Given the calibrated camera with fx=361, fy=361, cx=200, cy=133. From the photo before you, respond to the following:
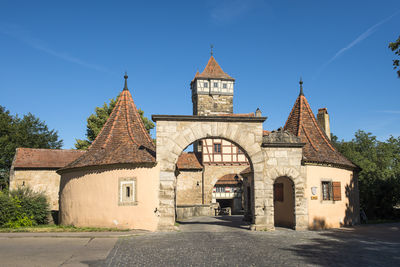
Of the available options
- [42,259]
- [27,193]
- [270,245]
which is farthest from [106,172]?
[270,245]

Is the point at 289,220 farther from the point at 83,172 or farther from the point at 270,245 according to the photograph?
the point at 83,172

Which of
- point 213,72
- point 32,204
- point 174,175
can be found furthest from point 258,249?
point 213,72

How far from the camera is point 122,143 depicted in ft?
52.2

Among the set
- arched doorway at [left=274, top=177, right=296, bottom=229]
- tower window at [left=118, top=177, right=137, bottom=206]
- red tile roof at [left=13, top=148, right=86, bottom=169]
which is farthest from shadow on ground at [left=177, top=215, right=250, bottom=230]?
red tile roof at [left=13, top=148, right=86, bottom=169]

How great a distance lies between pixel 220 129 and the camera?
1531cm

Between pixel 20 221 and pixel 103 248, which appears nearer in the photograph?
pixel 103 248

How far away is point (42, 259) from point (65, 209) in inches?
315

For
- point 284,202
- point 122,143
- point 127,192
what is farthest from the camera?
point 284,202

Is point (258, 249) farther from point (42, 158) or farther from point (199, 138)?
point (42, 158)

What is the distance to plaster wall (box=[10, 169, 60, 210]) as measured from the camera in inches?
1078

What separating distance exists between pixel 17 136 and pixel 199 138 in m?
31.4

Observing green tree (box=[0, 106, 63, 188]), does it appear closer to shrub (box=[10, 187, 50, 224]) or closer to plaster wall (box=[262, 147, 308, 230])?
shrub (box=[10, 187, 50, 224])

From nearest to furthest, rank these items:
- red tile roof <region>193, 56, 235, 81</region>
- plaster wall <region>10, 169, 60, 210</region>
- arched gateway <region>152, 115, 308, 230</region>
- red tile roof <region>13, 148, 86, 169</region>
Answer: arched gateway <region>152, 115, 308, 230</region>, plaster wall <region>10, 169, 60, 210</region>, red tile roof <region>13, 148, 86, 169</region>, red tile roof <region>193, 56, 235, 81</region>

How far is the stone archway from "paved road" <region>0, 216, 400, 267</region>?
1.32 meters
